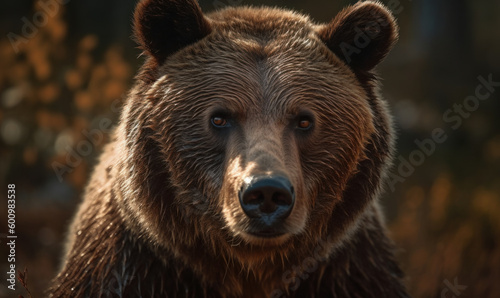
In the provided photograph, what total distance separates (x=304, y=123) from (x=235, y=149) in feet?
1.67

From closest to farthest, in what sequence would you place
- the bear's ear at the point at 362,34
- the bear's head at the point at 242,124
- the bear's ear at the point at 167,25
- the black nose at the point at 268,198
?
the black nose at the point at 268,198 < the bear's head at the point at 242,124 < the bear's ear at the point at 167,25 < the bear's ear at the point at 362,34

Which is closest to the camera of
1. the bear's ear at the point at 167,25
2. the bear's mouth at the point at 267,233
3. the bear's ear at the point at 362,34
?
the bear's mouth at the point at 267,233

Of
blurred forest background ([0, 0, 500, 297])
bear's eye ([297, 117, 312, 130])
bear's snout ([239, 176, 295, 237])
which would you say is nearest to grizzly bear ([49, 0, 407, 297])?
bear's eye ([297, 117, 312, 130])

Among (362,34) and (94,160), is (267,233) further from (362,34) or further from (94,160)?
(94,160)

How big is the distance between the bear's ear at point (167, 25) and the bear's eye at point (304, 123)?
0.85 metres

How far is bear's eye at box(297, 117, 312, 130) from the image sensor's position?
14.0 feet

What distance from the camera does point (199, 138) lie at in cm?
421

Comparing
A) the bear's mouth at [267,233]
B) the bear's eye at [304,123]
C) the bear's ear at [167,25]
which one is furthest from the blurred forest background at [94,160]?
the bear's mouth at [267,233]

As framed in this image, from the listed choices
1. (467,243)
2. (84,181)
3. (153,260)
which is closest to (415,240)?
(467,243)

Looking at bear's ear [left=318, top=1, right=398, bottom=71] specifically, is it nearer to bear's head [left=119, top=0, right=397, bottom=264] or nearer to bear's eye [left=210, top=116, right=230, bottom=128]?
bear's head [left=119, top=0, right=397, bottom=264]

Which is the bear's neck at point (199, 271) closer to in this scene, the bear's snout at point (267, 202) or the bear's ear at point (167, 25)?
the bear's snout at point (267, 202)

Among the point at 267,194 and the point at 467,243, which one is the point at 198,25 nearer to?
the point at 267,194

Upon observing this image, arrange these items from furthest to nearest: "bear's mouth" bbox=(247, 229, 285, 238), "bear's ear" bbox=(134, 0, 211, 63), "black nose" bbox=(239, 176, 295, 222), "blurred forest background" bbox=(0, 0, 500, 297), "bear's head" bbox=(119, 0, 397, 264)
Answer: "blurred forest background" bbox=(0, 0, 500, 297) < "bear's ear" bbox=(134, 0, 211, 63) < "bear's head" bbox=(119, 0, 397, 264) < "bear's mouth" bbox=(247, 229, 285, 238) < "black nose" bbox=(239, 176, 295, 222)

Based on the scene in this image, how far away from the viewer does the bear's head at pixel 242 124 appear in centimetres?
416
